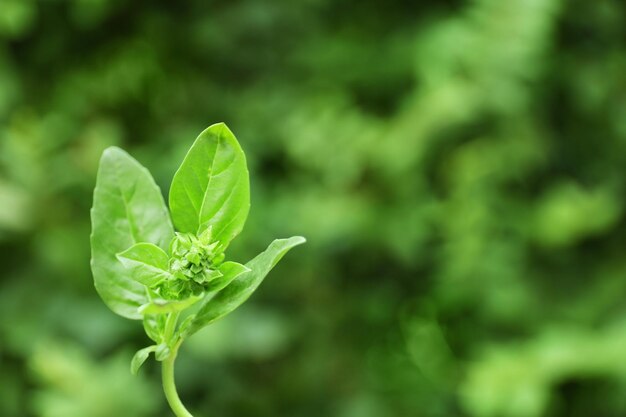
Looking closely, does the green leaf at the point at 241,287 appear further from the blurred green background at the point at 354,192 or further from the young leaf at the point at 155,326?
the blurred green background at the point at 354,192

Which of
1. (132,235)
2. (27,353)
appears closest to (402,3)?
(27,353)

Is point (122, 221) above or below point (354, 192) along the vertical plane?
below

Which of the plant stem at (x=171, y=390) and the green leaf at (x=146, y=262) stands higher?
the green leaf at (x=146, y=262)

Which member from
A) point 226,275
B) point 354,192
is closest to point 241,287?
point 226,275

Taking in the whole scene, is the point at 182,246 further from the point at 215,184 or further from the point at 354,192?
the point at 354,192

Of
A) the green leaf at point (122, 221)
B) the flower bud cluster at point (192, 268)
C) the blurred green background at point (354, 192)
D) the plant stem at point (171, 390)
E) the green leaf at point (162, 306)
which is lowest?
the plant stem at point (171, 390)

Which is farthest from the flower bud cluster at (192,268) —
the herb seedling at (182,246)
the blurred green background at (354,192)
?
the blurred green background at (354,192)
